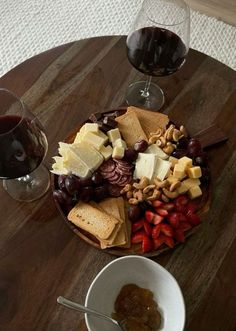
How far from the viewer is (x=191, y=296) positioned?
30.0 inches

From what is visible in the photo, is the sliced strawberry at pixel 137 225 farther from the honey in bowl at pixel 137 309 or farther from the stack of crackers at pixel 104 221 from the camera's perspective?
the honey in bowl at pixel 137 309

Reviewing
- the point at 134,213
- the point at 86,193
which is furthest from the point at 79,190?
the point at 134,213

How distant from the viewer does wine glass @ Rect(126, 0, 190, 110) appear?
893 millimetres

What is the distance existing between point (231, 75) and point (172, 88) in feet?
0.52

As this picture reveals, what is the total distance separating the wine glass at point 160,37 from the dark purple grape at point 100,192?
0.29 m

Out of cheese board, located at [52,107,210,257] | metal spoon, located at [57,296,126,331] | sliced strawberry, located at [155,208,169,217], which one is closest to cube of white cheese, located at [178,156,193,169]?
cheese board, located at [52,107,210,257]

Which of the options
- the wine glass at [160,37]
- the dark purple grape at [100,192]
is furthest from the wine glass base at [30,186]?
the wine glass at [160,37]

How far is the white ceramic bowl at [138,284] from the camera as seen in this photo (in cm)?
→ 68

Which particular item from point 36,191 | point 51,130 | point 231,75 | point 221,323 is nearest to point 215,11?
point 231,75

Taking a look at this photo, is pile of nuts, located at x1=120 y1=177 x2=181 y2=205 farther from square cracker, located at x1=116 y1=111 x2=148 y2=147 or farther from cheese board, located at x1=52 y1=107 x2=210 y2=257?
square cracker, located at x1=116 y1=111 x2=148 y2=147

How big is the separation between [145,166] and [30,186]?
246mm

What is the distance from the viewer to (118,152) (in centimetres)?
87

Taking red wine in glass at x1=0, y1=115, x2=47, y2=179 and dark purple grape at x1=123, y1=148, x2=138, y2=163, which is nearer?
red wine in glass at x1=0, y1=115, x2=47, y2=179

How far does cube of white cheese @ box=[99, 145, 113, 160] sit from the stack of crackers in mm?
98
